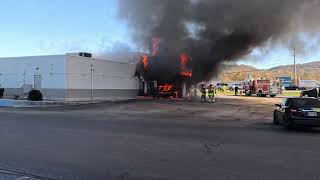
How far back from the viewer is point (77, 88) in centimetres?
3819

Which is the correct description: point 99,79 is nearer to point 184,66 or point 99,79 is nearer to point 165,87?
point 165,87

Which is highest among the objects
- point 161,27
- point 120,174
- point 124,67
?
point 161,27

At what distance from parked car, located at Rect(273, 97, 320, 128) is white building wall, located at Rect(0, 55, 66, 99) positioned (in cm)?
2351

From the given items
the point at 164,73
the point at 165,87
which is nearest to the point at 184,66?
the point at 164,73

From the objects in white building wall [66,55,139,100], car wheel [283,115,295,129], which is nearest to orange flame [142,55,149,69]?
white building wall [66,55,139,100]

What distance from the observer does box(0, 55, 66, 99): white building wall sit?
37138mm

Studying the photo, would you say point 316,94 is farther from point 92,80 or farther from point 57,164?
point 57,164

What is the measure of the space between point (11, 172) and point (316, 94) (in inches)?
1313

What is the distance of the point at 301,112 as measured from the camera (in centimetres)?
1619

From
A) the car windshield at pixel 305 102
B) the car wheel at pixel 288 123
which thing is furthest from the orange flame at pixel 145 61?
the car windshield at pixel 305 102

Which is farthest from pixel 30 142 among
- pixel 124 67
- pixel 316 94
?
pixel 124 67

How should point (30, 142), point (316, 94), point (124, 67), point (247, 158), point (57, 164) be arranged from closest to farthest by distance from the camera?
point (57, 164), point (247, 158), point (30, 142), point (316, 94), point (124, 67)

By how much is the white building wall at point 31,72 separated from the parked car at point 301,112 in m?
23.5

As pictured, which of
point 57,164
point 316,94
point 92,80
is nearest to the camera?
point 57,164
